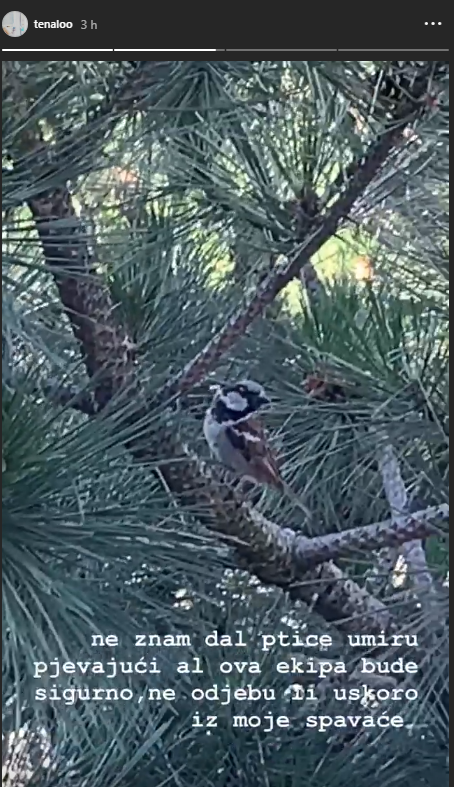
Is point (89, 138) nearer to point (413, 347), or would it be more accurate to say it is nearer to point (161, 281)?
point (161, 281)

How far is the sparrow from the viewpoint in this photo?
0.57 m

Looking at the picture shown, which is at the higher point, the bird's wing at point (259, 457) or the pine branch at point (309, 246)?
Result: the pine branch at point (309, 246)

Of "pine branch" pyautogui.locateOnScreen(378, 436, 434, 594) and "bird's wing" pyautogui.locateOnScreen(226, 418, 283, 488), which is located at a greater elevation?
"bird's wing" pyautogui.locateOnScreen(226, 418, 283, 488)

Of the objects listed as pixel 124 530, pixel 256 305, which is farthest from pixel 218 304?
pixel 124 530

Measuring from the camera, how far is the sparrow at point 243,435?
0.57m

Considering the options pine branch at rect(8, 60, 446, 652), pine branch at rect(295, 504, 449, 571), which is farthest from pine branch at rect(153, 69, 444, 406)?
pine branch at rect(295, 504, 449, 571)

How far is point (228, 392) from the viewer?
1.89 ft

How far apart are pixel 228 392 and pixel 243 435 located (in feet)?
0.08
